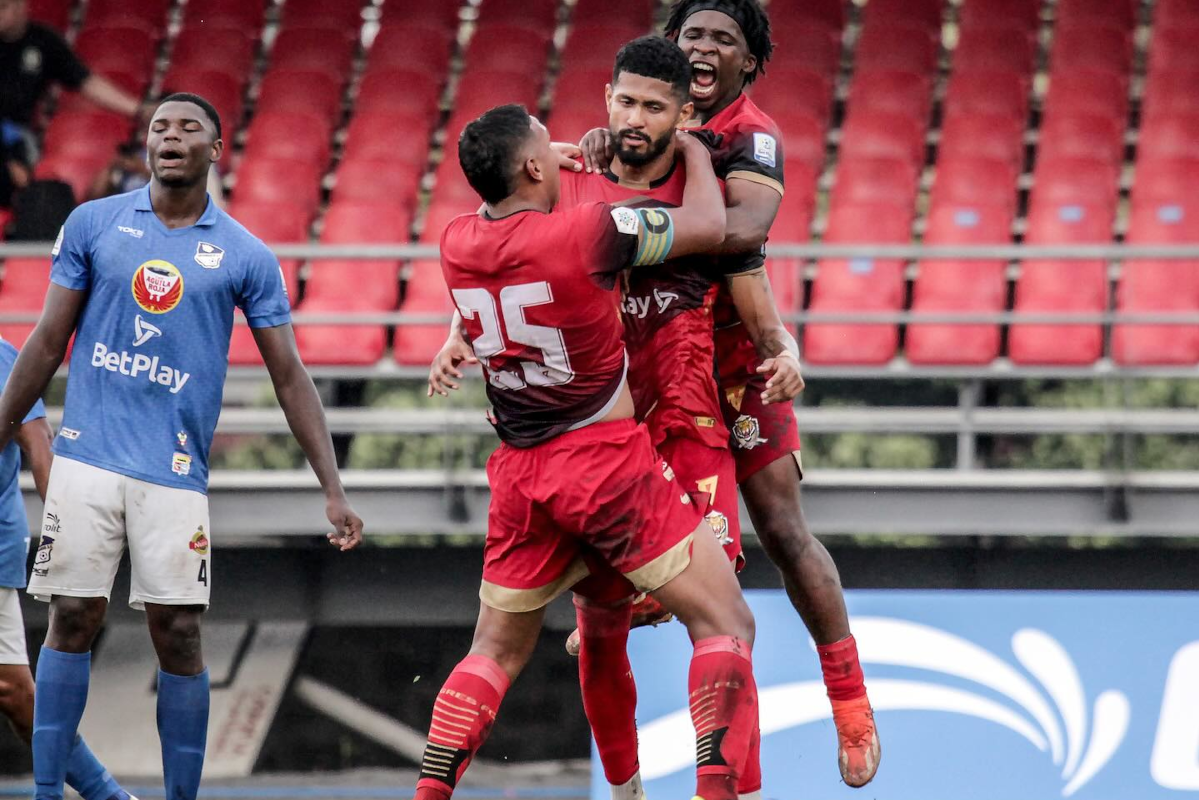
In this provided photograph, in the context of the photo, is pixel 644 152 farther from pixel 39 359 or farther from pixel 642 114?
pixel 39 359

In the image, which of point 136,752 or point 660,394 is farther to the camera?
point 136,752

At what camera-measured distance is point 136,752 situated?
10320 millimetres

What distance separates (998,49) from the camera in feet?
38.3

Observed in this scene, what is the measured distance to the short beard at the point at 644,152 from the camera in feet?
14.9

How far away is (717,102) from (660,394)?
90 cm

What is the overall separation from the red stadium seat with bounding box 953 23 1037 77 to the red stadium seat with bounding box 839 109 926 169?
72 centimetres

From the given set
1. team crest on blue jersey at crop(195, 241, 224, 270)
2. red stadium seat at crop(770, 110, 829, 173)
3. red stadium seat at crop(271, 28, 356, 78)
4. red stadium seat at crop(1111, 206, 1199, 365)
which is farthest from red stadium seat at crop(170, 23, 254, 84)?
team crest on blue jersey at crop(195, 241, 224, 270)

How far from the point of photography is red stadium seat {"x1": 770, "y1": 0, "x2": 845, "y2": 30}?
1219 cm

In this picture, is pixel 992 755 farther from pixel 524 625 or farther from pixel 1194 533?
pixel 524 625

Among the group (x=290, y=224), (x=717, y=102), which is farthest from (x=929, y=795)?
(x=290, y=224)

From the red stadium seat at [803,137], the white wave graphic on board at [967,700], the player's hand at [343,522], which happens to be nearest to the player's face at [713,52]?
the player's hand at [343,522]

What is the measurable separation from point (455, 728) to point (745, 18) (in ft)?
7.18

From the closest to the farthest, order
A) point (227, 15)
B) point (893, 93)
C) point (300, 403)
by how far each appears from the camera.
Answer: point (300, 403) → point (893, 93) → point (227, 15)

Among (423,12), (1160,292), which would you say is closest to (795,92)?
(1160,292)
